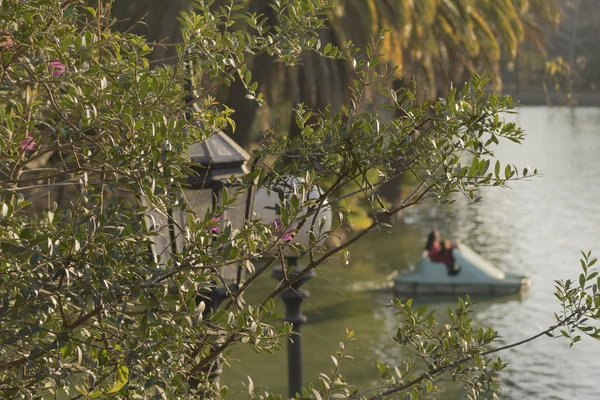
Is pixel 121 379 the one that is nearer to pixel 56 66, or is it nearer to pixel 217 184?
pixel 56 66

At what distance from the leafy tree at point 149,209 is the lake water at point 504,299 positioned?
35 centimetres

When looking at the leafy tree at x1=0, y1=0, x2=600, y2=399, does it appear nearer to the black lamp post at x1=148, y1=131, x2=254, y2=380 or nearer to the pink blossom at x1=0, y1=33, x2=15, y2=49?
the pink blossom at x1=0, y1=33, x2=15, y2=49

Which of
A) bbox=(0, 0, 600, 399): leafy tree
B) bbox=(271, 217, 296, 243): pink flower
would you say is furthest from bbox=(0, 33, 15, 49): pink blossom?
bbox=(271, 217, 296, 243): pink flower

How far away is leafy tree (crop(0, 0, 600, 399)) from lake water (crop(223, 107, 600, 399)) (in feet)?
1.14

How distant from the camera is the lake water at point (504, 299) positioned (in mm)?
12766

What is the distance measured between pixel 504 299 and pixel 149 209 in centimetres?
1503

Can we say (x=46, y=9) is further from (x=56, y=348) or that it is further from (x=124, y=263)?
Result: (x=56, y=348)

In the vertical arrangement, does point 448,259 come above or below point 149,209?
below

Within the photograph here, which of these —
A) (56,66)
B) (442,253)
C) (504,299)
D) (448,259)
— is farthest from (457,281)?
(56,66)

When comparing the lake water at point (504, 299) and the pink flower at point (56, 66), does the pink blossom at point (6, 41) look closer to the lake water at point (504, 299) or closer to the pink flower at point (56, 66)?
the pink flower at point (56, 66)

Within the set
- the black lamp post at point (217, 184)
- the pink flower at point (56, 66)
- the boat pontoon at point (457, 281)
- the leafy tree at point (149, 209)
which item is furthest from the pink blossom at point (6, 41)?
the boat pontoon at point (457, 281)

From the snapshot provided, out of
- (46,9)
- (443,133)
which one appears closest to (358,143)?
(443,133)

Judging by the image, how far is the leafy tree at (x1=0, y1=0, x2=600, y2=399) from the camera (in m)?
2.88

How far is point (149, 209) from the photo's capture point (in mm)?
3004
